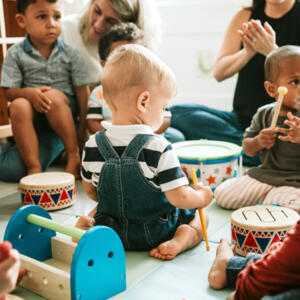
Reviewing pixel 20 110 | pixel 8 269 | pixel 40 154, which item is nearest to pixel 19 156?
pixel 40 154

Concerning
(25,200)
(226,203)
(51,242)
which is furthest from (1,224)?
(226,203)

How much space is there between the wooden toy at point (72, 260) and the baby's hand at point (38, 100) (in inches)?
31.1

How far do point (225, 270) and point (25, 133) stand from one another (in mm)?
1103

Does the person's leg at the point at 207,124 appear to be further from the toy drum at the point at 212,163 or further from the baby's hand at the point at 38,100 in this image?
the baby's hand at the point at 38,100

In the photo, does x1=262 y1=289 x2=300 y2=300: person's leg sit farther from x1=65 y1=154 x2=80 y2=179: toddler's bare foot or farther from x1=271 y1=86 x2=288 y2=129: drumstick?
x1=65 y1=154 x2=80 y2=179: toddler's bare foot

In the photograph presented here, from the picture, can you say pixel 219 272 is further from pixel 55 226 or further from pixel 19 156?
pixel 19 156

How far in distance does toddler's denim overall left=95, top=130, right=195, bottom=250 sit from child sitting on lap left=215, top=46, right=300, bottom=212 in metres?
0.35

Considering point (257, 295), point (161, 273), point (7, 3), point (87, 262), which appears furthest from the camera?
point (7, 3)

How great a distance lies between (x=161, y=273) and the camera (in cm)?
113

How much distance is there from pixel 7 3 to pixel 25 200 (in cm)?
119

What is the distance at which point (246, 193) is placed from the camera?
152 cm

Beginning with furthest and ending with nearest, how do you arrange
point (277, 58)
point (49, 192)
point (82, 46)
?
point (82, 46) → point (49, 192) → point (277, 58)

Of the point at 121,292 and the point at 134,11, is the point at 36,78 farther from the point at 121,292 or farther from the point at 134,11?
the point at 121,292

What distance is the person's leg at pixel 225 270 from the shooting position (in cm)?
101
